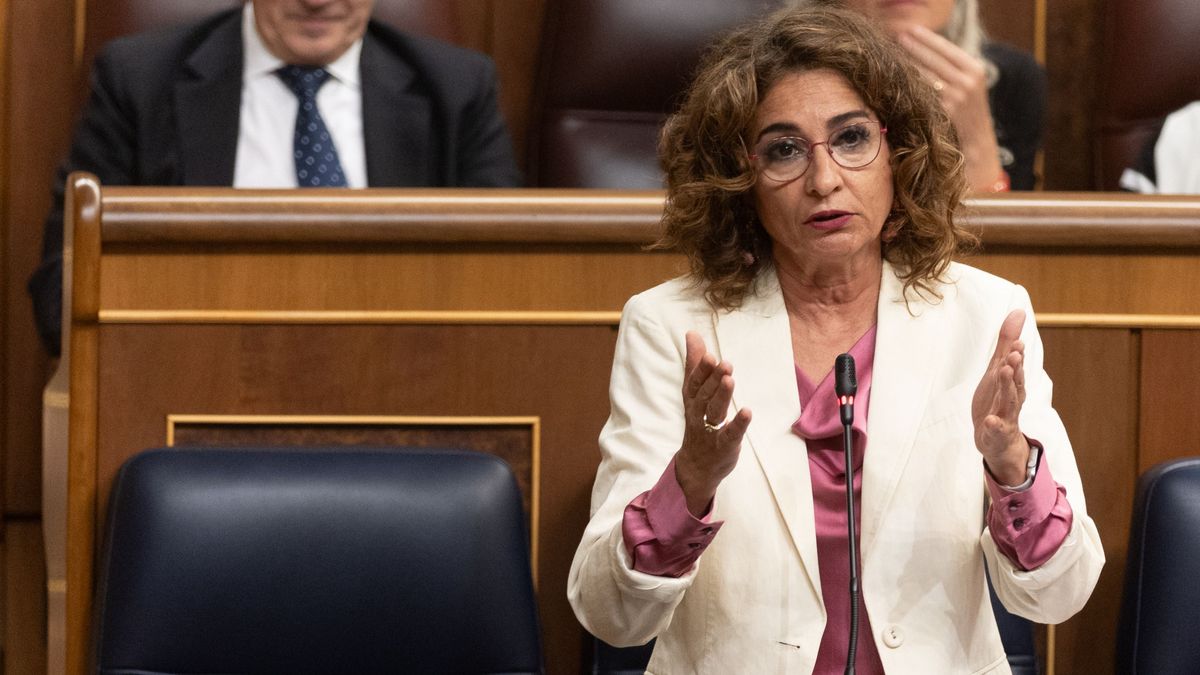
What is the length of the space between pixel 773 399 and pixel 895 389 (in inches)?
2.9

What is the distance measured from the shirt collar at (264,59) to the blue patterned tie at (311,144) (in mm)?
25

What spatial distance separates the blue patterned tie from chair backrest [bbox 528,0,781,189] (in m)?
0.28

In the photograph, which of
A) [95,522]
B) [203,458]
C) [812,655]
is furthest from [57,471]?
[812,655]

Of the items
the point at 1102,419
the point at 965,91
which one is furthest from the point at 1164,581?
the point at 965,91

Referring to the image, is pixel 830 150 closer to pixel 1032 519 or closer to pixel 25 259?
pixel 1032 519

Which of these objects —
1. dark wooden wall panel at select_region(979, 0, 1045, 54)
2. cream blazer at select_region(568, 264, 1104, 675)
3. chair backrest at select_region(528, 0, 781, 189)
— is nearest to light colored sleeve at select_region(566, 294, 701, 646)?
cream blazer at select_region(568, 264, 1104, 675)

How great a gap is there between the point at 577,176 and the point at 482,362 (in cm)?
55

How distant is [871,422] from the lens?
907 millimetres

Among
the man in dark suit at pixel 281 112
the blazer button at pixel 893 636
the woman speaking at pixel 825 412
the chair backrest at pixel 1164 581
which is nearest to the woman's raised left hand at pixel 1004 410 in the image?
the woman speaking at pixel 825 412

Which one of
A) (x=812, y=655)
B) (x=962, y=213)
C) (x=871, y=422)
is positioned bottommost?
(x=812, y=655)

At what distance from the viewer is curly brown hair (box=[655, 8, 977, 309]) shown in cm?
95

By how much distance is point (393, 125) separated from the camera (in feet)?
4.91

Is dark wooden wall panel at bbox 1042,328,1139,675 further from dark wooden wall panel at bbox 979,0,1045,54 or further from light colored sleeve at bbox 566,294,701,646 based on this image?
dark wooden wall panel at bbox 979,0,1045,54

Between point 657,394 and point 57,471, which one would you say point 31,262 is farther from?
point 657,394
